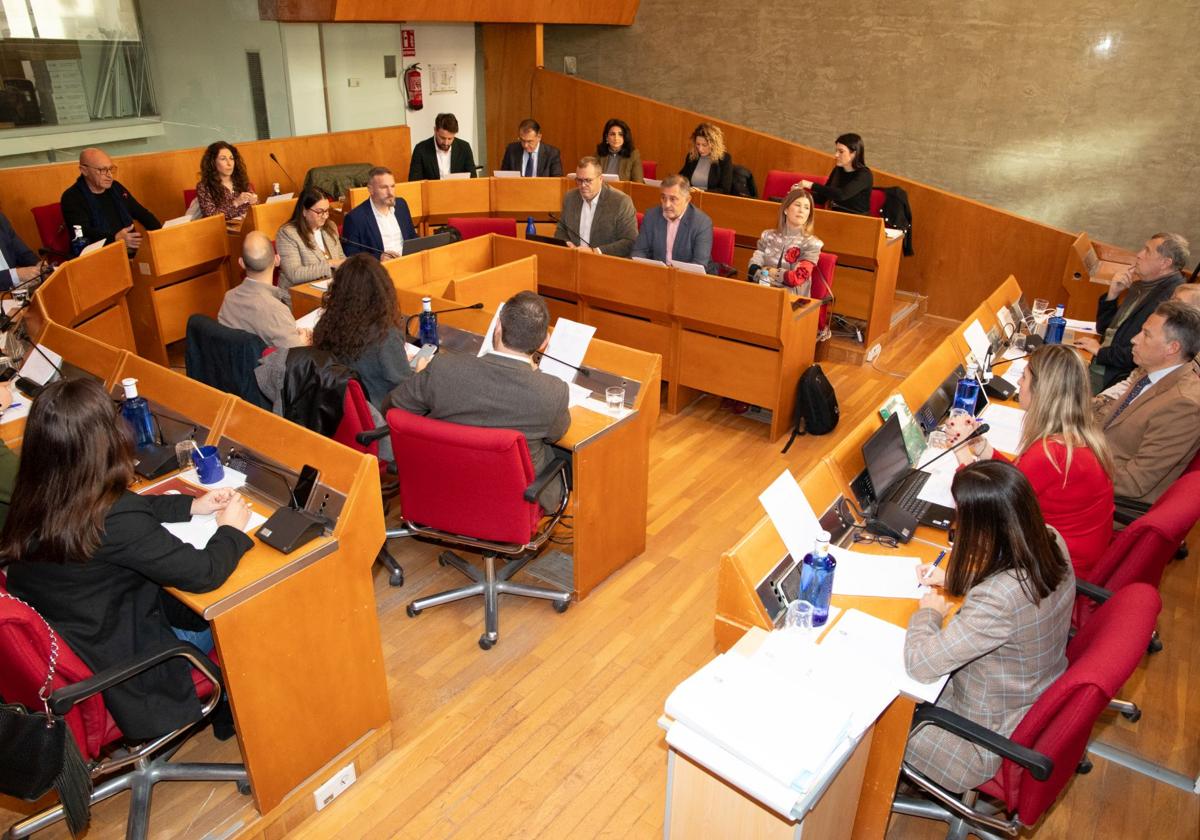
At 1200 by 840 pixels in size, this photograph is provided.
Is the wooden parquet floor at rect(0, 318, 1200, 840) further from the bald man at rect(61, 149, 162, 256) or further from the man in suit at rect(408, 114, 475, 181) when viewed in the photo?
the man in suit at rect(408, 114, 475, 181)

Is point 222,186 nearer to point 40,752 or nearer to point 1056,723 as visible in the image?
point 40,752

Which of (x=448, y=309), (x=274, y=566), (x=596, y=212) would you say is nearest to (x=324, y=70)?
(x=596, y=212)

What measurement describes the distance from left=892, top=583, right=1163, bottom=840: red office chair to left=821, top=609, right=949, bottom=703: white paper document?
0.19 feet

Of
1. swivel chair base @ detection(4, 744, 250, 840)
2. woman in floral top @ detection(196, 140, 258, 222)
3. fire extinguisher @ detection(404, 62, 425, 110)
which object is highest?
fire extinguisher @ detection(404, 62, 425, 110)

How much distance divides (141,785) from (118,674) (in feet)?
2.53

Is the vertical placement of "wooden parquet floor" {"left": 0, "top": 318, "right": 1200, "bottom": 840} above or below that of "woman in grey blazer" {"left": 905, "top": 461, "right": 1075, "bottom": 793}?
below

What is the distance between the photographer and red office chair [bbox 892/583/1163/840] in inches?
80.7

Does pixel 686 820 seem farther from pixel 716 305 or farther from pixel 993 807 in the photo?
pixel 716 305

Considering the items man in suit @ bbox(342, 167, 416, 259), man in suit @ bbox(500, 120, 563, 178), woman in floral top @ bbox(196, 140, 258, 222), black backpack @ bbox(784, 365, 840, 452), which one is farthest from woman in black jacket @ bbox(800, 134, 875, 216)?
woman in floral top @ bbox(196, 140, 258, 222)

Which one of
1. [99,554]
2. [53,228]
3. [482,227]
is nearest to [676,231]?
[482,227]

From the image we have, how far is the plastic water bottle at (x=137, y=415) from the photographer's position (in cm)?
329

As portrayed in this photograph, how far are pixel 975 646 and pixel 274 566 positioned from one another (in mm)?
1977

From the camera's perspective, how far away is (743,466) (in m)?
5.11

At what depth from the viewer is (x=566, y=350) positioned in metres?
4.00
